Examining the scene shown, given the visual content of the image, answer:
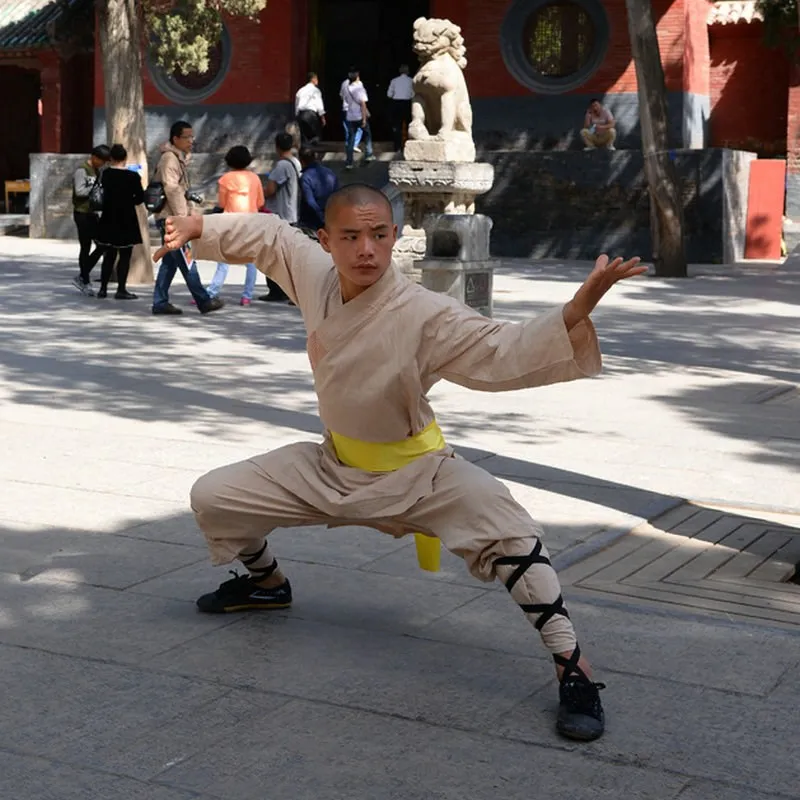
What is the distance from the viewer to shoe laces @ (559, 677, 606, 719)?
382 cm

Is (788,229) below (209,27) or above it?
below

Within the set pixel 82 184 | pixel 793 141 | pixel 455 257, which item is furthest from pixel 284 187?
pixel 793 141

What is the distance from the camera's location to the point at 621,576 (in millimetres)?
5406

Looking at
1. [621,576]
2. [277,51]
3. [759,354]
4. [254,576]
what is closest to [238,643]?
[254,576]

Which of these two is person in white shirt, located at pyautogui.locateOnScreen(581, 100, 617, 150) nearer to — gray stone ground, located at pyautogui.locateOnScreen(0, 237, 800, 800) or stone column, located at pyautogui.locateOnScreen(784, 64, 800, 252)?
stone column, located at pyautogui.locateOnScreen(784, 64, 800, 252)

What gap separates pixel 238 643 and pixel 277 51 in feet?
78.8

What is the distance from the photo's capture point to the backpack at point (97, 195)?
590 inches

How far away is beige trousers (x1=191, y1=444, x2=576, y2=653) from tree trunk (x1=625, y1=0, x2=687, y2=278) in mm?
15452

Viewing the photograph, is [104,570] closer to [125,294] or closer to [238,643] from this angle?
[238,643]

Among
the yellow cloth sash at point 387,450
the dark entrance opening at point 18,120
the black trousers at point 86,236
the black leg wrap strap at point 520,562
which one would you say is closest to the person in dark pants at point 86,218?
the black trousers at point 86,236

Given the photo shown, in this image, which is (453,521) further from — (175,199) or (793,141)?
(793,141)

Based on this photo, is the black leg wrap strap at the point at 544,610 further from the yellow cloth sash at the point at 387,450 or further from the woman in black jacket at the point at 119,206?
the woman in black jacket at the point at 119,206

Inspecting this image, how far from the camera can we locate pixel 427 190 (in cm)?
1567

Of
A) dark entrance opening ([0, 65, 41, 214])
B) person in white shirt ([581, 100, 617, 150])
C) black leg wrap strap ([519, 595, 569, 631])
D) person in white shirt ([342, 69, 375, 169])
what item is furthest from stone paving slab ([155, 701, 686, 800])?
dark entrance opening ([0, 65, 41, 214])
